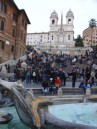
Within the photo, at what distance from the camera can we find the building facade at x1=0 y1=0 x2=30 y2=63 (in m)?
46.0

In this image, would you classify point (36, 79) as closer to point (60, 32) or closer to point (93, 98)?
point (93, 98)

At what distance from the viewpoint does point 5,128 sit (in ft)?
43.3

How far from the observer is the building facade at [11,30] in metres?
46.0

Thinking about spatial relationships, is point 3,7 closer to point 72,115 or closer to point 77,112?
point 77,112

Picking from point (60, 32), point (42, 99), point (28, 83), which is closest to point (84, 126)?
point (42, 99)

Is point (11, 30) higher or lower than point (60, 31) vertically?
lower

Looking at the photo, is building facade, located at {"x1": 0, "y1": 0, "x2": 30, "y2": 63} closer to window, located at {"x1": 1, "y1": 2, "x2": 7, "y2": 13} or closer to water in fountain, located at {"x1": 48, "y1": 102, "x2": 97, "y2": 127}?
window, located at {"x1": 1, "y1": 2, "x2": 7, "y2": 13}

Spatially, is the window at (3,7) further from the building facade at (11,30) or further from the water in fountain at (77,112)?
the water in fountain at (77,112)

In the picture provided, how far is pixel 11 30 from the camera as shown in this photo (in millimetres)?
50656

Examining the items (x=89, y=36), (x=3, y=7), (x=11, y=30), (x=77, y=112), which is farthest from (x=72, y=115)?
(x=89, y=36)

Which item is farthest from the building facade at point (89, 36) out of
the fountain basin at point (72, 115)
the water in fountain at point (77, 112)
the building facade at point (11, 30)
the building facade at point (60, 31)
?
the fountain basin at point (72, 115)

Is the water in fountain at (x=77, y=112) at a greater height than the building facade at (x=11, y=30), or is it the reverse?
the building facade at (x=11, y=30)

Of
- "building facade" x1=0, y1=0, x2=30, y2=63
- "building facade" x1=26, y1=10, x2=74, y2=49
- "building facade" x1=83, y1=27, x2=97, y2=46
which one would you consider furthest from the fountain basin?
"building facade" x1=83, y1=27, x2=97, y2=46

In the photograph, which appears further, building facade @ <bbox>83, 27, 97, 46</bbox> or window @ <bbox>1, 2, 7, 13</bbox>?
building facade @ <bbox>83, 27, 97, 46</bbox>
